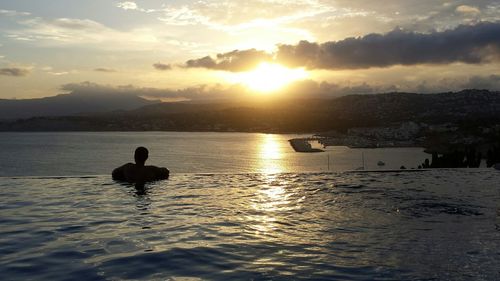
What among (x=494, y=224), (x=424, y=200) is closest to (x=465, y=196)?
(x=424, y=200)

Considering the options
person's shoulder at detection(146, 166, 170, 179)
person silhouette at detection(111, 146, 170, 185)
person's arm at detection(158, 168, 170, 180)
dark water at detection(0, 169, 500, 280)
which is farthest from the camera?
person's arm at detection(158, 168, 170, 180)

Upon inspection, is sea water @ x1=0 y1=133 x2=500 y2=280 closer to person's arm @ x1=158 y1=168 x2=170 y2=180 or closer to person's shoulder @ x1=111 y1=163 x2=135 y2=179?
person's shoulder @ x1=111 y1=163 x2=135 y2=179

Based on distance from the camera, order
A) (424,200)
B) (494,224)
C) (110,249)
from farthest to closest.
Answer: (424,200), (494,224), (110,249)

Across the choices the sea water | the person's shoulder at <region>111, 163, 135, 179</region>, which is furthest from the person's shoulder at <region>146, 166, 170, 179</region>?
the sea water

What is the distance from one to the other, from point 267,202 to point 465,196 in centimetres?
748

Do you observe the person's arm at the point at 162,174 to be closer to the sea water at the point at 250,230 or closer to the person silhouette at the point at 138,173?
the person silhouette at the point at 138,173

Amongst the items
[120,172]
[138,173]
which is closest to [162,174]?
[138,173]

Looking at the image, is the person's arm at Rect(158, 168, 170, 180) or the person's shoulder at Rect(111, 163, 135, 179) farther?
the person's arm at Rect(158, 168, 170, 180)

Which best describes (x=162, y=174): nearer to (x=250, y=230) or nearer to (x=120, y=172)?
(x=120, y=172)

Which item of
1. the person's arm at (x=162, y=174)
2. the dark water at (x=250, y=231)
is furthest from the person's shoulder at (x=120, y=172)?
the dark water at (x=250, y=231)

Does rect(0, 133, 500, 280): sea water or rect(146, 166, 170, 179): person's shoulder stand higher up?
rect(146, 166, 170, 179): person's shoulder

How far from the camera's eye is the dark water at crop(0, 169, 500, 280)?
8.27 metres

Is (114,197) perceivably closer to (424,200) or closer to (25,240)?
(25,240)

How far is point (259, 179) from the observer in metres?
20.8
